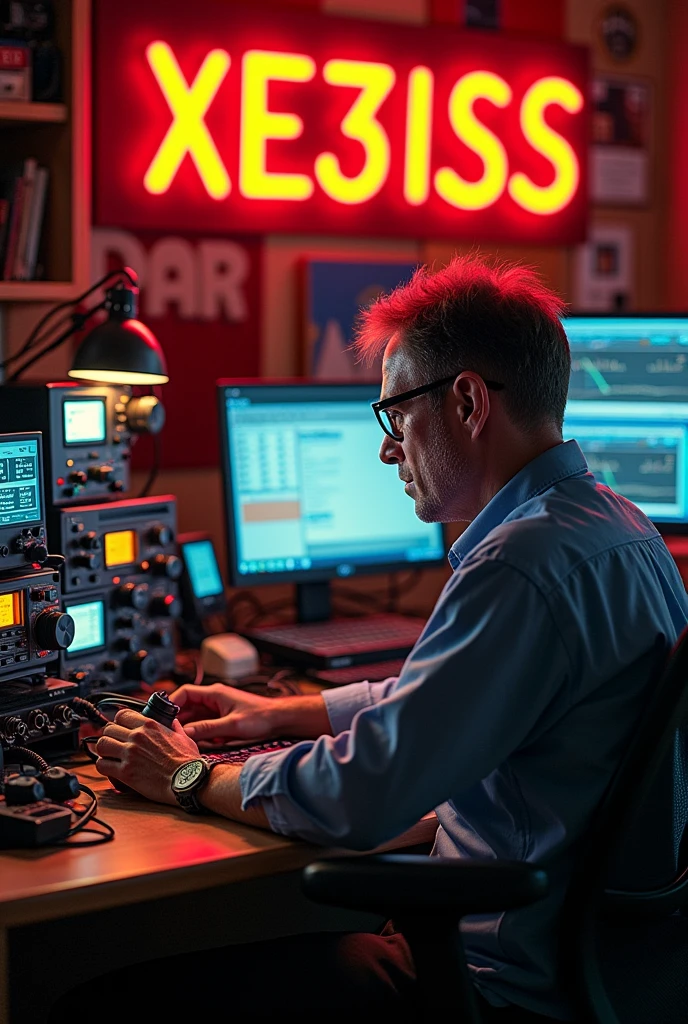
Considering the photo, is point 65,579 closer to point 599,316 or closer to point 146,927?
point 146,927

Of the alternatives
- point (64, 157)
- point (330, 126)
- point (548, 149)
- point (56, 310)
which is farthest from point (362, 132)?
point (56, 310)

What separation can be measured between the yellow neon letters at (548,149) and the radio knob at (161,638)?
1.55 m

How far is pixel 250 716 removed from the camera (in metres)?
1.92

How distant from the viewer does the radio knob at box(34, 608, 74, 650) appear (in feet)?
6.05

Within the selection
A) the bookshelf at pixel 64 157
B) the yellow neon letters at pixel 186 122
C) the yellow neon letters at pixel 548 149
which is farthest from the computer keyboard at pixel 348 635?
the yellow neon letters at pixel 548 149

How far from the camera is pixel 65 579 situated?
2.05 meters

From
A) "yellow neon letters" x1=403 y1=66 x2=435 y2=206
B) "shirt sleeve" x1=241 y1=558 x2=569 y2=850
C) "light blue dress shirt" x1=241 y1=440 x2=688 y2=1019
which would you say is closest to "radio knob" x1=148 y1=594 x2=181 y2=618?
"light blue dress shirt" x1=241 y1=440 x2=688 y2=1019

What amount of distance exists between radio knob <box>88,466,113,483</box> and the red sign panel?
0.77m

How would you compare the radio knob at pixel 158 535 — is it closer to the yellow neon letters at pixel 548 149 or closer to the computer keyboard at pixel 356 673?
the computer keyboard at pixel 356 673

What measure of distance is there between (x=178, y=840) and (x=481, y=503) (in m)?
0.58

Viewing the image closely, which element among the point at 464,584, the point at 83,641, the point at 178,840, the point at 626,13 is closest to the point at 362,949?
the point at 178,840

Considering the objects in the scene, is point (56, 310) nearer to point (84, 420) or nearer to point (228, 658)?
point (84, 420)

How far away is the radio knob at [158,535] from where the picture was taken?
2.23 m

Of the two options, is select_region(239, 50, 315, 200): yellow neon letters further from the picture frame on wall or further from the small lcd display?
the small lcd display
